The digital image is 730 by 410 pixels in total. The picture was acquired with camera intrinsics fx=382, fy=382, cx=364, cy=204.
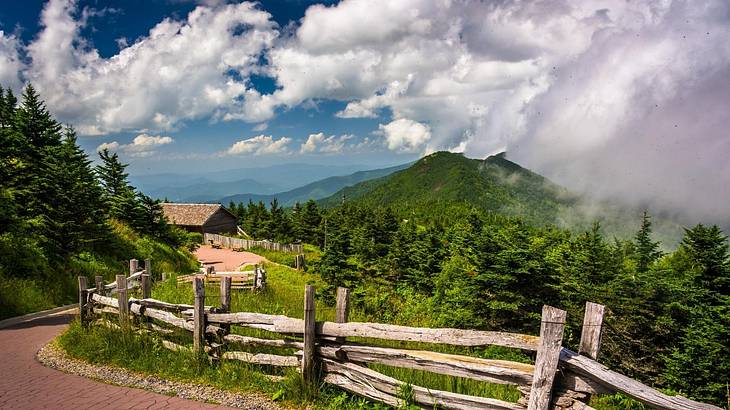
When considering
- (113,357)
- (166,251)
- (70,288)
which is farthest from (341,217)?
(113,357)

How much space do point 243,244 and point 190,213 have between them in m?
13.1

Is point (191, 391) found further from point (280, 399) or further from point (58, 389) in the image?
point (58, 389)

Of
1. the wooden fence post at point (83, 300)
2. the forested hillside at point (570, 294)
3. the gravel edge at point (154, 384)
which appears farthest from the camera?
the forested hillside at point (570, 294)

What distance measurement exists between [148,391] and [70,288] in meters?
12.6

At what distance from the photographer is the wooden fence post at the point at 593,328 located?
4.38 meters

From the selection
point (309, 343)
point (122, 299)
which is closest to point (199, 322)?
point (309, 343)

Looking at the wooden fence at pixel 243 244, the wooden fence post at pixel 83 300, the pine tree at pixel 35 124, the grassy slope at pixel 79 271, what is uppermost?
the pine tree at pixel 35 124

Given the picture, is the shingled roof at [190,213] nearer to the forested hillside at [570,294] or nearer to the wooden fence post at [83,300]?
the forested hillside at [570,294]

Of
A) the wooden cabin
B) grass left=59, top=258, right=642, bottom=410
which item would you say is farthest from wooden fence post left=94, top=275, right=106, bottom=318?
the wooden cabin

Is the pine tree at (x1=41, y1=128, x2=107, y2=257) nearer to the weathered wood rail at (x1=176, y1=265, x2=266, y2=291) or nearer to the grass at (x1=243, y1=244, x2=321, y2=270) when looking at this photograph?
the weathered wood rail at (x1=176, y1=265, x2=266, y2=291)

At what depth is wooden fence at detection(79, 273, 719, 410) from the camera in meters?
4.38

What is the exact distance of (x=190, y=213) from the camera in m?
59.7

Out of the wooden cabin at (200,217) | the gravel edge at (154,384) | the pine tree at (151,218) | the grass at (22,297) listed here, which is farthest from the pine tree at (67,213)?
the wooden cabin at (200,217)

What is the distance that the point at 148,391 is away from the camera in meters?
6.70
